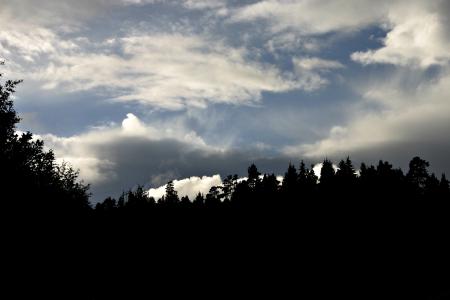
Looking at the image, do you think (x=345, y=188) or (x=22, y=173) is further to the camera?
(x=345, y=188)

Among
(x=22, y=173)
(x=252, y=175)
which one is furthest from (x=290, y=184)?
(x=22, y=173)

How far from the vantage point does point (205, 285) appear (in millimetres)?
92938

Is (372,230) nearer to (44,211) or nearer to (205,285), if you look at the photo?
(205,285)

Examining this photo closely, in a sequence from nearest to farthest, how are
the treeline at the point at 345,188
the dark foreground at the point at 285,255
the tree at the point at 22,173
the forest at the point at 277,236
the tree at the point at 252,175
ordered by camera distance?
the tree at the point at 22,173 < the forest at the point at 277,236 < the dark foreground at the point at 285,255 < the treeline at the point at 345,188 < the tree at the point at 252,175

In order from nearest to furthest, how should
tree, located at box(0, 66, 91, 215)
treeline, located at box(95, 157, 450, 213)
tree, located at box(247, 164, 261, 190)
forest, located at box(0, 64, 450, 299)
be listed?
tree, located at box(0, 66, 91, 215) → forest, located at box(0, 64, 450, 299) → treeline, located at box(95, 157, 450, 213) → tree, located at box(247, 164, 261, 190)

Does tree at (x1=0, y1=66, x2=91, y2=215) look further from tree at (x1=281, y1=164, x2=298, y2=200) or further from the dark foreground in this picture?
tree at (x1=281, y1=164, x2=298, y2=200)

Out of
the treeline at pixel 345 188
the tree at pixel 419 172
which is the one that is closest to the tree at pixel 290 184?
the treeline at pixel 345 188

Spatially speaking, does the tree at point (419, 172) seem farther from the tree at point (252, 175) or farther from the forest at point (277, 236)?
the tree at point (252, 175)

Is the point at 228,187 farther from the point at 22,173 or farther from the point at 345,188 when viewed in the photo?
the point at 22,173

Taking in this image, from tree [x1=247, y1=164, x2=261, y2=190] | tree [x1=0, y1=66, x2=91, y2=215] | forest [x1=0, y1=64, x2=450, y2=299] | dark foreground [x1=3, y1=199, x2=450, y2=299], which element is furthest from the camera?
tree [x1=247, y1=164, x2=261, y2=190]

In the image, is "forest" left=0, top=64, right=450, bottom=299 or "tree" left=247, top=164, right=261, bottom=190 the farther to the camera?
"tree" left=247, top=164, right=261, bottom=190

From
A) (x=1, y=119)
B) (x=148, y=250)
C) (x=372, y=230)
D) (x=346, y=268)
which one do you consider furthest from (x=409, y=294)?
(x=148, y=250)

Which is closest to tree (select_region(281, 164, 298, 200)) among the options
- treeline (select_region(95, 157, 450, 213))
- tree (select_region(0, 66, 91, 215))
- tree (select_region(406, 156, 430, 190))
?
treeline (select_region(95, 157, 450, 213))

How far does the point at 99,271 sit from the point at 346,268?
58.6m
